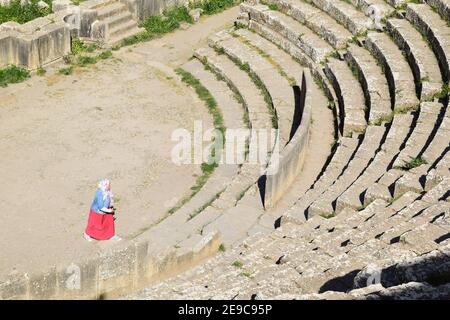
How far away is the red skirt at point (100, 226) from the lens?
44.4ft

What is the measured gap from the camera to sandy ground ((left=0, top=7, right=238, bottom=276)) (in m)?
14.2

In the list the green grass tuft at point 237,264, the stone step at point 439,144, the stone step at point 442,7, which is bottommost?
the green grass tuft at point 237,264

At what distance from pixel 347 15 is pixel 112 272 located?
1012cm

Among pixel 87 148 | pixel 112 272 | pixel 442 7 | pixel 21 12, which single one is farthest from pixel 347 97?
pixel 21 12

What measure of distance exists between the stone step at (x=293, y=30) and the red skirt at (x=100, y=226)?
22.7ft

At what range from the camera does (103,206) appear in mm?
13383

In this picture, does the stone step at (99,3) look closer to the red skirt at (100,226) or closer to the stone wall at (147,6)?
the stone wall at (147,6)

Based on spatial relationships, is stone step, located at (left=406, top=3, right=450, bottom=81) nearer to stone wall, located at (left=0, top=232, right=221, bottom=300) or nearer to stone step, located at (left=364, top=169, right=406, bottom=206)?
stone step, located at (left=364, top=169, right=406, bottom=206)

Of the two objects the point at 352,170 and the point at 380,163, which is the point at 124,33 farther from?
the point at 380,163

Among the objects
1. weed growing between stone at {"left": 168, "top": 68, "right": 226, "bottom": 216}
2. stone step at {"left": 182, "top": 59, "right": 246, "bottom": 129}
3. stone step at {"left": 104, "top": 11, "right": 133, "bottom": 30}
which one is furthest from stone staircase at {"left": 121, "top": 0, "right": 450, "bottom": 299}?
stone step at {"left": 104, "top": 11, "right": 133, "bottom": 30}

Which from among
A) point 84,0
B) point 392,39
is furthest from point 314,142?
point 84,0

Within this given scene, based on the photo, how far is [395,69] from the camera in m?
17.1

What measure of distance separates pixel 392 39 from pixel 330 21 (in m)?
1.86

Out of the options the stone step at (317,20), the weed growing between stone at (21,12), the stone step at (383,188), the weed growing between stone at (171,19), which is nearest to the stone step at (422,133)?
the stone step at (383,188)
